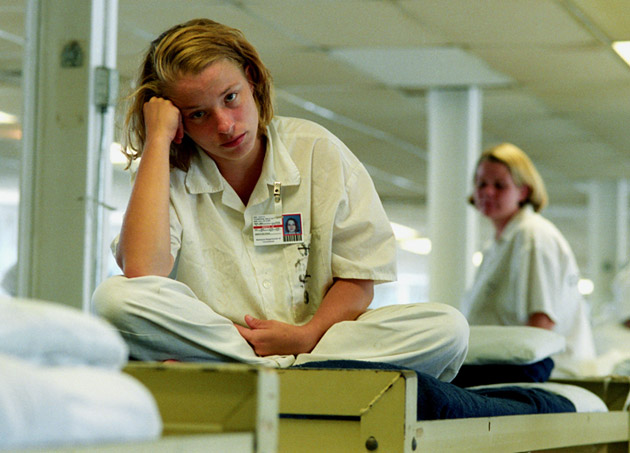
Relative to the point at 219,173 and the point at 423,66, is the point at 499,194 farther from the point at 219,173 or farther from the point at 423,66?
the point at 219,173

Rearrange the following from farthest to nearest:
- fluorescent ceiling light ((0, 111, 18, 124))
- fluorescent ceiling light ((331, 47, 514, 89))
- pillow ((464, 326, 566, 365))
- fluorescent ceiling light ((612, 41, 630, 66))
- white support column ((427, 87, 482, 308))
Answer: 1. white support column ((427, 87, 482, 308))
2. fluorescent ceiling light ((331, 47, 514, 89))
3. fluorescent ceiling light ((612, 41, 630, 66))
4. fluorescent ceiling light ((0, 111, 18, 124))
5. pillow ((464, 326, 566, 365))

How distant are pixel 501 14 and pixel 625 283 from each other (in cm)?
165

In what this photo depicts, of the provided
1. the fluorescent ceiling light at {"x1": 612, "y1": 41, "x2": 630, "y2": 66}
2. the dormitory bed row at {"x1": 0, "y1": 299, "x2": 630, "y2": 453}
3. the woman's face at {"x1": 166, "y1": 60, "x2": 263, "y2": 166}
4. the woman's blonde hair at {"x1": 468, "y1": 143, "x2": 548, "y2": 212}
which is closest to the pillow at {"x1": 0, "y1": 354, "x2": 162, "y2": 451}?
the dormitory bed row at {"x1": 0, "y1": 299, "x2": 630, "y2": 453}

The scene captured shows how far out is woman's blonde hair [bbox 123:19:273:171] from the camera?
167 centimetres

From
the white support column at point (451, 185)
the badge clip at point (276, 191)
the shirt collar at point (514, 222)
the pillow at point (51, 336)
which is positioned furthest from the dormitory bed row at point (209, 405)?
the white support column at point (451, 185)

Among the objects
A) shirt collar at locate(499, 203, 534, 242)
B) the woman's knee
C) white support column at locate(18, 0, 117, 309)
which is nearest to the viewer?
the woman's knee

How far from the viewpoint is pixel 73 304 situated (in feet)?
8.32

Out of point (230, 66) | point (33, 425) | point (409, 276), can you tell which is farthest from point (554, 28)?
point (409, 276)

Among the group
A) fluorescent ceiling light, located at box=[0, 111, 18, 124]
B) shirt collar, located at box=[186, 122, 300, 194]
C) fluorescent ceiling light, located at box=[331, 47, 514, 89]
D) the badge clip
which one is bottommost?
the badge clip

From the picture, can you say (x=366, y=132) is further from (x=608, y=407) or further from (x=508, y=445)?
(x=508, y=445)

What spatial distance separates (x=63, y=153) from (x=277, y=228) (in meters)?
1.04

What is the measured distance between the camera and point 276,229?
1.73 m

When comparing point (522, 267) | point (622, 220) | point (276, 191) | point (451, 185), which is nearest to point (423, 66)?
point (451, 185)

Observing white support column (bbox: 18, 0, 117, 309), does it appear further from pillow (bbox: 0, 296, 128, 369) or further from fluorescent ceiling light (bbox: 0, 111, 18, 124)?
pillow (bbox: 0, 296, 128, 369)
